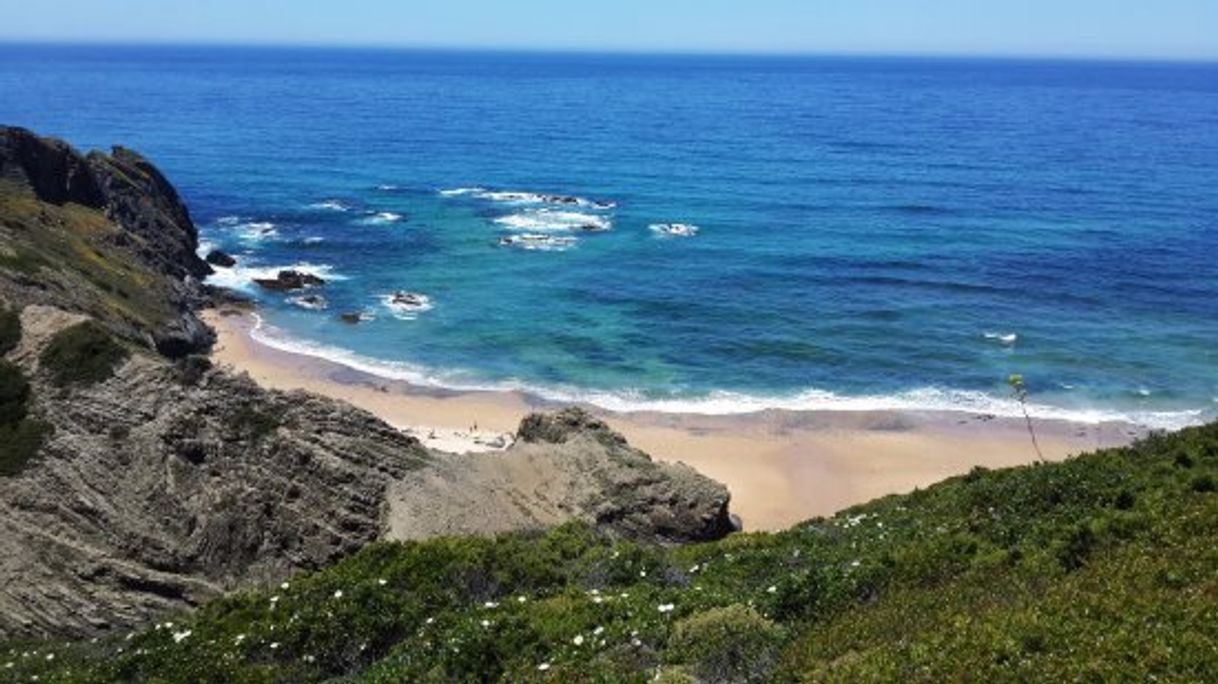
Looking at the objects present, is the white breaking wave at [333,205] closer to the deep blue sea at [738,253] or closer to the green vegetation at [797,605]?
the deep blue sea at [738,253]

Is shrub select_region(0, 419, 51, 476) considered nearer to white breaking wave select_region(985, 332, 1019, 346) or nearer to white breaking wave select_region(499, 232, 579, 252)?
white breaking wave select_region(985, 332, 1019, 346)

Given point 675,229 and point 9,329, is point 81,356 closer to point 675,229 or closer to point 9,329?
point 9,329

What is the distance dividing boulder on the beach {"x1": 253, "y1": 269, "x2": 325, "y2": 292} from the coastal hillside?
32580 millimetres

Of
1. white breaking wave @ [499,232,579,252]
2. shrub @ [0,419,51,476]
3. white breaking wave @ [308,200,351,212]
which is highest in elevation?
shrub @ [0,419,51,476]

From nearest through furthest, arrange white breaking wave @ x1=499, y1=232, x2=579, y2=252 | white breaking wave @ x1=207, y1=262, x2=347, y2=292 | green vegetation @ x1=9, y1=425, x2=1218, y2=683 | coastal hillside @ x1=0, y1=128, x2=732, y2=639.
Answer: green vegetation @ x1=9, y1=425, x2=1218, y2=683 < coastal hillside @ x1=0, y1=128, x2=732, y2=639 < white breaking wave @ x1=207, y1=262, x2=347, y2=292 < white breaking wave @ x1=499, y1=232, x2=579, y2=252

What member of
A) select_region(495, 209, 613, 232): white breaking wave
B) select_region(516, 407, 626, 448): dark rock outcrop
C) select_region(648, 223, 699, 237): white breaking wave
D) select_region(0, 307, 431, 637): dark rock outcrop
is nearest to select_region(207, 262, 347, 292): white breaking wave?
select_region(495, 209, 613, 232): white breaking wave

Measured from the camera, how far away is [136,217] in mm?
68000

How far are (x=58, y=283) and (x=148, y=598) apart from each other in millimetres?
21777

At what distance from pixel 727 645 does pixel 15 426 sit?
22769mm

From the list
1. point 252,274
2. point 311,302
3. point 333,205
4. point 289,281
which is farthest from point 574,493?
point 333,205

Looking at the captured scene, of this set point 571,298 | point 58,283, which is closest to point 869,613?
point 58,283

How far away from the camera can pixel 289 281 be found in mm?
68375

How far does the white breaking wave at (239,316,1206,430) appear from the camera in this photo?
161ft

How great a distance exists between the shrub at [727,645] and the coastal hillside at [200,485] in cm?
1388
